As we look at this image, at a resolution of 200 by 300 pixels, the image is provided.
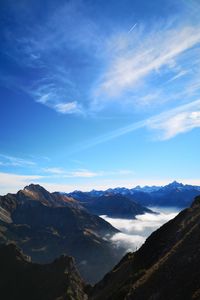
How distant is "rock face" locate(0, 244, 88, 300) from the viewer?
563ft

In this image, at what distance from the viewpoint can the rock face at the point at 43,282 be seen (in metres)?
172

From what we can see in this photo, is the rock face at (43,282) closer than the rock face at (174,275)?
No

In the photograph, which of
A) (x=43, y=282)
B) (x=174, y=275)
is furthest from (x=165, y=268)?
(x=43, y=282)

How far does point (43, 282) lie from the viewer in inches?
7259

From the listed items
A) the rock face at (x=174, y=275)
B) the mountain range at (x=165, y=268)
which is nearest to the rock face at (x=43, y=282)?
the mountain range at (x=165, y=268)

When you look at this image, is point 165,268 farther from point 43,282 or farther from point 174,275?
point 43,282

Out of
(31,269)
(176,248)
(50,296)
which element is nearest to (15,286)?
(31,269)

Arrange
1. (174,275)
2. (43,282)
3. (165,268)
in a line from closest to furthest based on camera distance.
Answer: (174,275), (165,268), (43,282)

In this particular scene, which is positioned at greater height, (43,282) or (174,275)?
(174,275)

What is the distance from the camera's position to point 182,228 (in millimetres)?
61375

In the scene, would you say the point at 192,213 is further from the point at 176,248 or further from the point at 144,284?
the point at 144,284

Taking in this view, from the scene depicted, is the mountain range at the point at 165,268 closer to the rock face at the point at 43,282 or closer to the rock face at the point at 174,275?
the rock face at the point at 174,275

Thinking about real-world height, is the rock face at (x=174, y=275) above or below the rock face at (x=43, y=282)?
above

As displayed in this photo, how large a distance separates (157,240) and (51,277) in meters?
134
